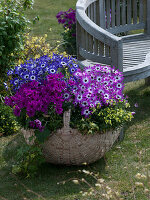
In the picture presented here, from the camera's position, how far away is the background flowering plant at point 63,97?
3262 mm

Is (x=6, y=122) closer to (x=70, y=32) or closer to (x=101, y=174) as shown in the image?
(x=101, y=174)

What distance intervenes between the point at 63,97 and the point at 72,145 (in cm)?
43

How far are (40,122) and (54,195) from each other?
63cm

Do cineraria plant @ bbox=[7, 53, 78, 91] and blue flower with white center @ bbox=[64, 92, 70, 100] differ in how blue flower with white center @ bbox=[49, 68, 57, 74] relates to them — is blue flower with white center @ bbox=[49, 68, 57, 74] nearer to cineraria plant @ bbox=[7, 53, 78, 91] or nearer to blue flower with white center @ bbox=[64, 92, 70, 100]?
cineraria plant @ bbox=[7, 53, 78, 91]

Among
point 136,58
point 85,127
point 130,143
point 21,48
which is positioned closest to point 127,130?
point 130,143

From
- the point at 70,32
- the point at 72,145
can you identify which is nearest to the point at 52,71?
the point at 72,145

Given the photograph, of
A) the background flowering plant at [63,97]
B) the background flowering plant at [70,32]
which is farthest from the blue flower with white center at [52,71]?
the background flowering plant at [70,32]

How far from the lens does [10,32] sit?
4.49 metres

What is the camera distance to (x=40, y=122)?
Answer: 128 inches

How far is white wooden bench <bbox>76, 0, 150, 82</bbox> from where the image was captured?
403cm

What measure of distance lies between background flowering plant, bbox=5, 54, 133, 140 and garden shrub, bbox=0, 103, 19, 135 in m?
1.05

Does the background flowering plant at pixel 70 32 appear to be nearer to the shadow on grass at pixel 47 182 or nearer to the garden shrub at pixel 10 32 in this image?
the garden shrub at pixel 10 32

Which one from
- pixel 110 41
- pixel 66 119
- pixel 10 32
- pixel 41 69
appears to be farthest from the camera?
pixel 10 32

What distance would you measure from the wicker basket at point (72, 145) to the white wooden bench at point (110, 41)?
3.03ft
